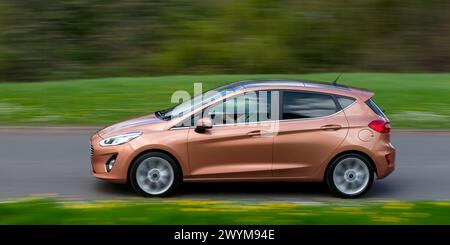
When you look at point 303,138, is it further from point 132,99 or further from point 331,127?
point 132,99

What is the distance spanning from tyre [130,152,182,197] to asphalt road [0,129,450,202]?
0.84ft

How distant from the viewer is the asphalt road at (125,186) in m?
11.4

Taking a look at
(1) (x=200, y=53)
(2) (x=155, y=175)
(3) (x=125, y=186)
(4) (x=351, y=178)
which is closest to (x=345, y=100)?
(4) (x=351, y=178)

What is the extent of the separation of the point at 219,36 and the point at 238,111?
16.3 metres

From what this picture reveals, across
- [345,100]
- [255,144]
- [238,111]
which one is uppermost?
[345,100]

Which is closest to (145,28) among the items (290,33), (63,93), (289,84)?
(290,33)

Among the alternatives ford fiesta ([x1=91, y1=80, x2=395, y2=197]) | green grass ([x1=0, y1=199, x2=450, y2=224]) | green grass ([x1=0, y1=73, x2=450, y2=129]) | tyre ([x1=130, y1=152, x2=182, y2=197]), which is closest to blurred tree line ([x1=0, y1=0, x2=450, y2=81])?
green grass ([x1=0, y1=73, x2=450, y2=129])

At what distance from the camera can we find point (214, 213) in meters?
8.08

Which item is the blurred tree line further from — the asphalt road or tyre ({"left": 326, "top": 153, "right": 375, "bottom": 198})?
tyre ({"left": 326, "top": 153, "right": 375, "bottom": 198})

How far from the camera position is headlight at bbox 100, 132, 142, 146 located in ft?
36.1

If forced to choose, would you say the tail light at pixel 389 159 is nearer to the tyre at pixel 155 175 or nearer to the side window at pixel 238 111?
the side window at pixel 238 111

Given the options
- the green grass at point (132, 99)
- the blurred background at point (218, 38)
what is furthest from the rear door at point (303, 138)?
the blurred background at point (218, 38)

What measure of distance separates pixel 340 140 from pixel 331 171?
0.43 metres
